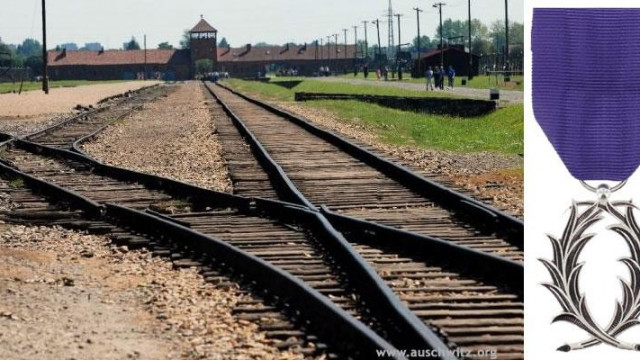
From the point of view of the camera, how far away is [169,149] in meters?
20.0

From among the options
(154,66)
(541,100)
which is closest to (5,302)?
(541,100)

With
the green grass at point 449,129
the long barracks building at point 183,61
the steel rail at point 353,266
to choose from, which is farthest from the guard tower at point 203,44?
the steel rail at point 353,266

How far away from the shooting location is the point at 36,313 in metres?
6.62

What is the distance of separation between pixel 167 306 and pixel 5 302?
1106 millimetres

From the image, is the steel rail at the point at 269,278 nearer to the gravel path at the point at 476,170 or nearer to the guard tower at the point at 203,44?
the gravel path at the point at 476,170

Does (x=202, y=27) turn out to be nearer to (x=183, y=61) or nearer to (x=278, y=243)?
(x=183, y=61)

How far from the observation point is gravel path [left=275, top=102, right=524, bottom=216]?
11.7 metres

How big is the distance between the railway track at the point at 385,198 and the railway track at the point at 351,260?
0.54 meters

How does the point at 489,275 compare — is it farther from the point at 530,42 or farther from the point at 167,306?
the point at 530,42

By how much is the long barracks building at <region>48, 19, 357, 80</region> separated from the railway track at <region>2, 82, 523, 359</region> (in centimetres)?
16372

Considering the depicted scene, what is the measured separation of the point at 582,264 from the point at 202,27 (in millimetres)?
186073

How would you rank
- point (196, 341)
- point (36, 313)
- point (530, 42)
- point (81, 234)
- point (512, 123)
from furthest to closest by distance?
point (512, 123)
point (81, 234)
point (36, 313)
point (196, 341)
point (530, 42)

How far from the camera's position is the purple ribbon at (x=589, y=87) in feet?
14.0

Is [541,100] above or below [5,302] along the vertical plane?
above
